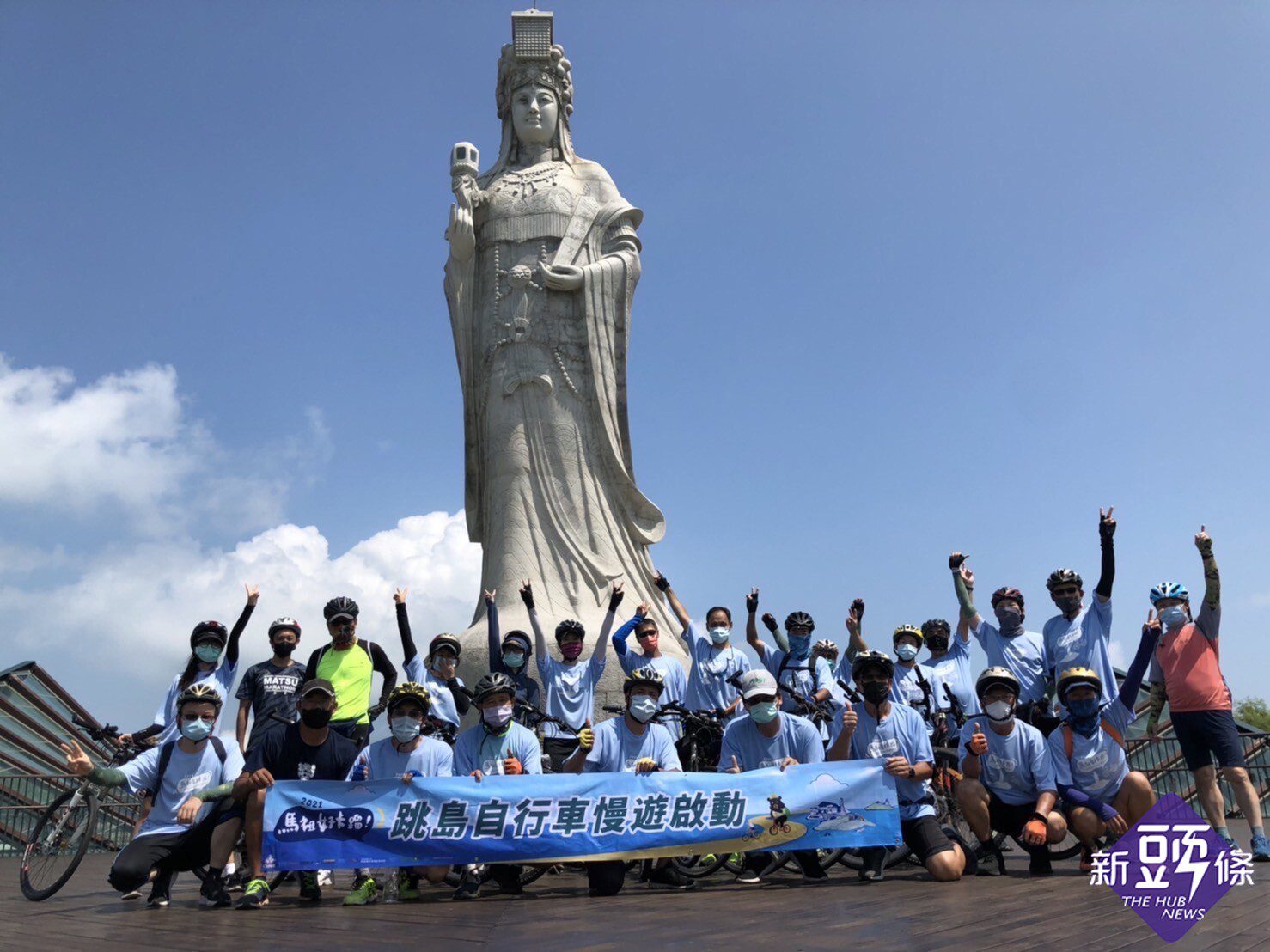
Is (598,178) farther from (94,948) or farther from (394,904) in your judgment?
(94,948)

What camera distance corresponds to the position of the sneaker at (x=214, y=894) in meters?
6.18

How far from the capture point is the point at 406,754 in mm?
6805

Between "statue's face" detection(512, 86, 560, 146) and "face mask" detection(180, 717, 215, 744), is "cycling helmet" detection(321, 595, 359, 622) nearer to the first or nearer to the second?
"face mask" detection(180, 717, 215, 744)

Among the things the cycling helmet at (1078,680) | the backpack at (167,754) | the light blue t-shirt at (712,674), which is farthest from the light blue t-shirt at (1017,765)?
the backpack at (167,754)

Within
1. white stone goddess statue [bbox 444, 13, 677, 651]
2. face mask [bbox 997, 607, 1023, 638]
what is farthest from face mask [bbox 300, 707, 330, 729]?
white stone goddess statue [bbox 444, 13, 677, 651]

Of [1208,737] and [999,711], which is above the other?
[999,711]

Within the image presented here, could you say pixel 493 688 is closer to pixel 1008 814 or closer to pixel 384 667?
pixel 384 667

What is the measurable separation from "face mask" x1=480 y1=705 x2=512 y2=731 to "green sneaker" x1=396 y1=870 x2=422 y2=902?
106cm

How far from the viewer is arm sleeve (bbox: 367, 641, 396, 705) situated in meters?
7.84

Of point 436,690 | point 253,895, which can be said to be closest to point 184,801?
point 253,895

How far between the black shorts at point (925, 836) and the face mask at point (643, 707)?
180cm

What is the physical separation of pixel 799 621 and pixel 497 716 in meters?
3.48

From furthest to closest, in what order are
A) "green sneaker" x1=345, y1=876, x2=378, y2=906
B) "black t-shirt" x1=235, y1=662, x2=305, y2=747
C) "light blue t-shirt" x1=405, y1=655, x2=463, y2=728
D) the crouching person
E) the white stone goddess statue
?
the white stone goddess statue
"light blue t-shirt" x1=405, y1=655, x2=463, y2=728
"black t-shirt" x1=235, y1=662, x2=305, y2=747
the crouching person
"green sneaker" x1=345, y1=876, x2=378, y2=906

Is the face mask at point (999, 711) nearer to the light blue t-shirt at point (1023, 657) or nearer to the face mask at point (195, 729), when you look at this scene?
the light blue t-shirt at point (1023, 657)
